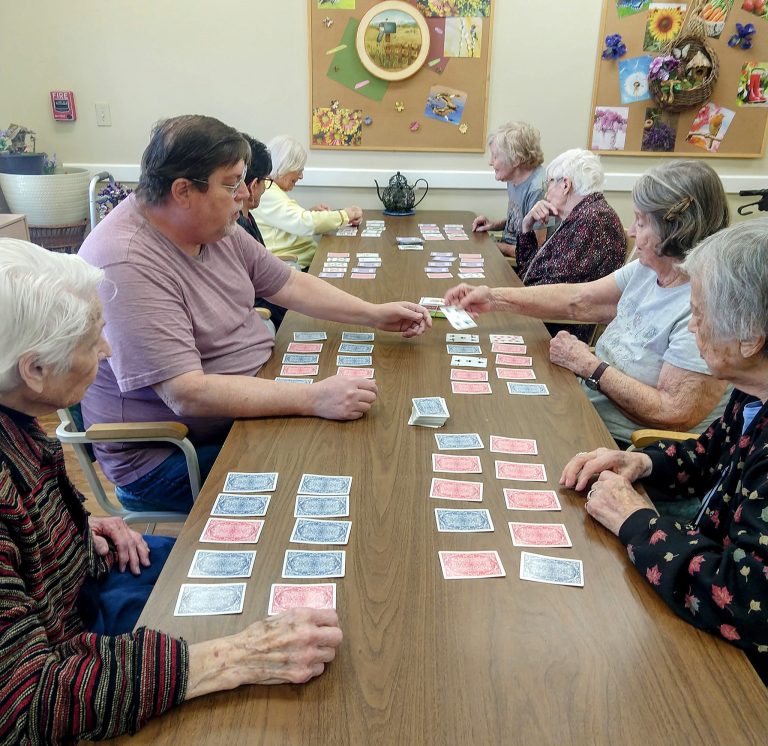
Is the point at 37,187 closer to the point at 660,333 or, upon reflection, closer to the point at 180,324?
the point at 180,324

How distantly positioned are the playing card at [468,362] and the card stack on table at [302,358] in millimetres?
412

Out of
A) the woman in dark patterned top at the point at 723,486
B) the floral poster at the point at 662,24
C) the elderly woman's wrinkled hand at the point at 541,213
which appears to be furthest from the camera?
the floral poster at the point at 662,24

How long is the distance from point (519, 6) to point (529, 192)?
4.51ft

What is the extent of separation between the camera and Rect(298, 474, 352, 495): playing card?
4.38 ft

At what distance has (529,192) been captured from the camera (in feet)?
12.2

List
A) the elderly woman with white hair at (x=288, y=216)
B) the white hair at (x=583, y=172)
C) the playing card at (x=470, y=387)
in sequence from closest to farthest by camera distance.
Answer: the playing card at (x=470, y=387) < the white hair at (x=583, y=172) < the elderly woman with white hair at (x=288, y=216)

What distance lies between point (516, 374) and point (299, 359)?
649 mm

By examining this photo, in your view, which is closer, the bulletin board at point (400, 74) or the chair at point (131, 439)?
the chair at point (131, 439)

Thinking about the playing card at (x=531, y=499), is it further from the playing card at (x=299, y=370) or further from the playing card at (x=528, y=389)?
the playing card at (x=299, y=370)

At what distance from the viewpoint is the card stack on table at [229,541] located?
3.46 ft

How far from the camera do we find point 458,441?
1538 millimetres

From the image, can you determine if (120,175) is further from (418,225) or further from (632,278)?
(632,278)

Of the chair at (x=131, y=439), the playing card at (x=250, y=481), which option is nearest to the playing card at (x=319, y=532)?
the playing card at (x=250, y=481)

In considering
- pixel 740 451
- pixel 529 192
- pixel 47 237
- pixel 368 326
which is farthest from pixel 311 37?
pixel 740 451
